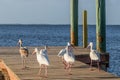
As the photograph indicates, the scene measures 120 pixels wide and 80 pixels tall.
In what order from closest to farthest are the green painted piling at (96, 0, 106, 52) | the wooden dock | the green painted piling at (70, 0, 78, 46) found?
the wooden dock < the green painted piling at (96, 0, 106, 52) < the green painted piling at (70, 0, 78, 46)

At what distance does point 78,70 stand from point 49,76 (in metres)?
1.85

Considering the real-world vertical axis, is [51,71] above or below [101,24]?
below

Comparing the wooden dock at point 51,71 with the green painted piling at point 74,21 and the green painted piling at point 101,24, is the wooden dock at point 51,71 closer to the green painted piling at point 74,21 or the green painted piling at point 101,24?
the green painted piling at point 101,24

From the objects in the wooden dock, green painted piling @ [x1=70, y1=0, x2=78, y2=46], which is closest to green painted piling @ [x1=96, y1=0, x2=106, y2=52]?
the wooden dock

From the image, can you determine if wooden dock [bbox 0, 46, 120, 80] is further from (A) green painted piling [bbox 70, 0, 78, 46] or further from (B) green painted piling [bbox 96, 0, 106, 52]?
(A) green painted piling [bbox 70, 0, 78, 46]

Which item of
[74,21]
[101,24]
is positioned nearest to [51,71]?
[101,24]

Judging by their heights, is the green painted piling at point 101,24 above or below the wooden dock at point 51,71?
above

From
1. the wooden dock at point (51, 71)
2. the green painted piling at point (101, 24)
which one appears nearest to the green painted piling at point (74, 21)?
the green painted piling at point (101, 24)

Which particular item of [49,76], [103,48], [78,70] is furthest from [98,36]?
[49,76]

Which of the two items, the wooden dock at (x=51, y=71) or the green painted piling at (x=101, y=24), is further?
the green painted piling at (x=101, y=24)

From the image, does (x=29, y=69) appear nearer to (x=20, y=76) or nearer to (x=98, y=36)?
(x=20, y=76)

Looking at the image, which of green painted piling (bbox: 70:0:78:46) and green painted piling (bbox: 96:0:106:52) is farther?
green painted piling (bbox: 70:0:78:46)

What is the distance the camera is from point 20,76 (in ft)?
58.7

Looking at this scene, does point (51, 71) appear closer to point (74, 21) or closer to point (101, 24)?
point (101, 24)
